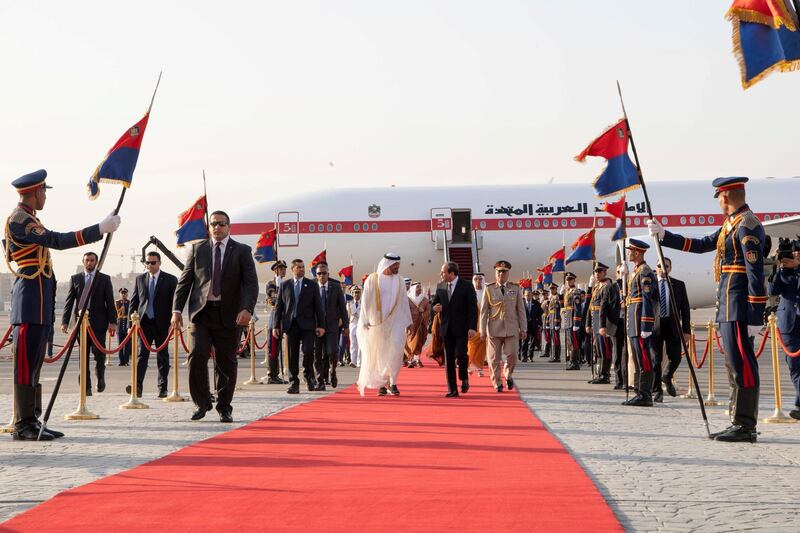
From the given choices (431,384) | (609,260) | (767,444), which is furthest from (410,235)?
(767,444)

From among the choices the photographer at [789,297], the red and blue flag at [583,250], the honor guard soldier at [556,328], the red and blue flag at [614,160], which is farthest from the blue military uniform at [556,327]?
the photographer at [789,297]

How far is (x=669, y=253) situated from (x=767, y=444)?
21.4m

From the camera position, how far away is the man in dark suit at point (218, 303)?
30.9 feet

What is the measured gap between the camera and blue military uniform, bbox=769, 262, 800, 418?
9695 millimetres

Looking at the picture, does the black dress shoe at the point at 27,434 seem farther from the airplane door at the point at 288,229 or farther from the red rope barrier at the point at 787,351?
the airplane door at the point at 288,229

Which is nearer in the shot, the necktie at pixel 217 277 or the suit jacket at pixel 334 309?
the necktie at pixel 217 277

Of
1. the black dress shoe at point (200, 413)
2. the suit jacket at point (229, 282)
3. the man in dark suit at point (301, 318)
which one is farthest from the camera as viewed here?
the man in dark suit at point (301, 318)

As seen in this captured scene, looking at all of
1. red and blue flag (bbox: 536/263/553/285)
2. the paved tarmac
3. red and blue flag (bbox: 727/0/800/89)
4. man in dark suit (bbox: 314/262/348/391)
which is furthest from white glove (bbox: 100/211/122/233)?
red and blue flag (bbox: 536/263/553/285)

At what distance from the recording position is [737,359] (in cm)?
773

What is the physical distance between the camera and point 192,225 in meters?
20.0

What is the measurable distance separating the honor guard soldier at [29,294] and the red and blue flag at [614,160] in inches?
189

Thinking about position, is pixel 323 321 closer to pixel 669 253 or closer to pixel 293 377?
pixel 293 377

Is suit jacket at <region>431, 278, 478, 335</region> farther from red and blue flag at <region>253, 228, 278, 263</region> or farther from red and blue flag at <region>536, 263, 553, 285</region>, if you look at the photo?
red and blue flag at <region>536, 263, 553, 285</region>

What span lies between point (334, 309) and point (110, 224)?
6.75 meters
